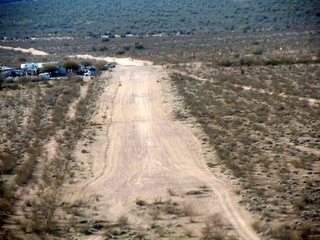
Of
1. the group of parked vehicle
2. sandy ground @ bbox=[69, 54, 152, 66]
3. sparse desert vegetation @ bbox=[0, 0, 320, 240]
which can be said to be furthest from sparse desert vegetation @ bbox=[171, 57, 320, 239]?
sandy ground @ bbox=[69, 54, 152, 66]

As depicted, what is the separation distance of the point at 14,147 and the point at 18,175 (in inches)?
222

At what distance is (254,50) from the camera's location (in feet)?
233

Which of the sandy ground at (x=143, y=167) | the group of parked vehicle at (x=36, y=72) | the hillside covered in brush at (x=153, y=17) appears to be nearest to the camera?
the sandy ground at (x=143, y=167)

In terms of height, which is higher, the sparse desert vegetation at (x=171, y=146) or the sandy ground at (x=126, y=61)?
the sandy ground at (x=126, y=61)

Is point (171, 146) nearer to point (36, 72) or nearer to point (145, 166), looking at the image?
point (145, 166)

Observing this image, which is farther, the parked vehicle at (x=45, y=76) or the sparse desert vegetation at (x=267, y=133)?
the parked vehicle at (x=45, y=76)

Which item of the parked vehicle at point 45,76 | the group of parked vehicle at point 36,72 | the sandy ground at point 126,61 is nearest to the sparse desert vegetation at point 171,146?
the parked vehicle at point 45,76

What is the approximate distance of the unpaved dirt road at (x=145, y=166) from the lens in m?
18.0

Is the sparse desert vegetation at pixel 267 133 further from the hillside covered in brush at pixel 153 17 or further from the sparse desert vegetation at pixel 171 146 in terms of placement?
the hillside covered in brush at pixel 153 17

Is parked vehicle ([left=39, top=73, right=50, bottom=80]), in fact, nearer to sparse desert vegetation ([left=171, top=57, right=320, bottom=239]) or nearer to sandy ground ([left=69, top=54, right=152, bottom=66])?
sandy ground ([left=69, top=54, right=152, bottom=66])

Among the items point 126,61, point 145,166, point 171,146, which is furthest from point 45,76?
point 145,166

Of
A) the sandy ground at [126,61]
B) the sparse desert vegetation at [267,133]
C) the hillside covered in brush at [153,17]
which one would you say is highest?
the hillside covered in brush at [153,17]

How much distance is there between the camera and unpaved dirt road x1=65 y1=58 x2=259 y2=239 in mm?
Answer: 18047

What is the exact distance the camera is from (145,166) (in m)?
22.9
